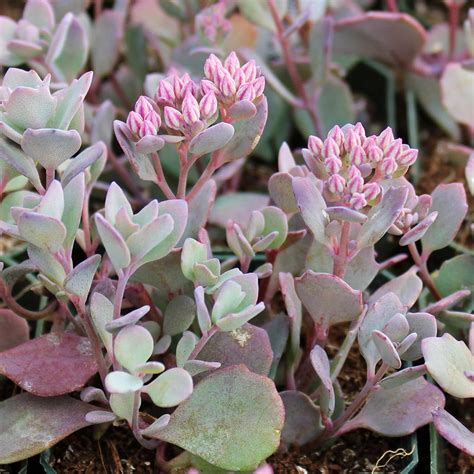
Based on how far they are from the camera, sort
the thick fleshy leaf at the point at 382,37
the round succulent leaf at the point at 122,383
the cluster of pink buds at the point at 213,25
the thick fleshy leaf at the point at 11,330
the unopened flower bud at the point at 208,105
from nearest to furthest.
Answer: the round succulent leaf at the point at 122,383, the unopened flower bud at the point at 208,105, the thick fleshy leaf at the point at 11,330, the cluster of pink buds at the point at 213,25, the thick fleshy leaf at the point at 382,37

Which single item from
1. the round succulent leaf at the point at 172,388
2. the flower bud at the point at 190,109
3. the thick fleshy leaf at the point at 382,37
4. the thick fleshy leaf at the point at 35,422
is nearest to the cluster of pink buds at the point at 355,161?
the flower bud at the point at 190,109

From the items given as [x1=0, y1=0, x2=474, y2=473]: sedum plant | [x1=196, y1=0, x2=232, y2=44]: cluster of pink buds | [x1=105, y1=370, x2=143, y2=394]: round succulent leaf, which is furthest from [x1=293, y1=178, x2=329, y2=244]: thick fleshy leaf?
[x1=196, y1=0, x2=232, y2=44]: cluster of pink buds

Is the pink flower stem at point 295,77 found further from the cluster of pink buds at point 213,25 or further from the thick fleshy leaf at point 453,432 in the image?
the thick fleshy leaf at point 453,432

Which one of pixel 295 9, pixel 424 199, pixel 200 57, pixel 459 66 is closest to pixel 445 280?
pixel 424 199

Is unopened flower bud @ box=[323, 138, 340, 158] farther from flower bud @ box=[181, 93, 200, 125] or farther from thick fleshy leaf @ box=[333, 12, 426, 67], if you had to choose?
thick fleshy leaf @ box=[333, 12, 426, 67]

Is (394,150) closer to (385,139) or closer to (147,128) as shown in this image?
(385,139)

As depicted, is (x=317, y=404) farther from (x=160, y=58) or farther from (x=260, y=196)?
(x=160, y=58)

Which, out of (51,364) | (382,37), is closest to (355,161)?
(51,364)
